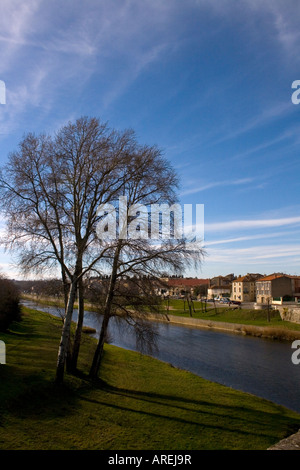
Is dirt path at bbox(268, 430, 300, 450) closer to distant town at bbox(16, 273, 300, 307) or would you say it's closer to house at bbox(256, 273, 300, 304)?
distant town at bbox(16, 273, 300, 307)

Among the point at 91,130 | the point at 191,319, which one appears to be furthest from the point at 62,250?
the point at 191,319

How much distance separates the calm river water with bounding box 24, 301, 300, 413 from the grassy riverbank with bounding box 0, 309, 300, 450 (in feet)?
7.36

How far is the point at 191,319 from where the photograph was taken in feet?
181

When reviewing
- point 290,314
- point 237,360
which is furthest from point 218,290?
point 237,360

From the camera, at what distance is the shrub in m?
24.7

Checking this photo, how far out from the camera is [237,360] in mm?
27328

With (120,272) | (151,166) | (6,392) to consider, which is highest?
(151,166)

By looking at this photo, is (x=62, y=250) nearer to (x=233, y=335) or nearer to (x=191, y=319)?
(x=233, y=335)

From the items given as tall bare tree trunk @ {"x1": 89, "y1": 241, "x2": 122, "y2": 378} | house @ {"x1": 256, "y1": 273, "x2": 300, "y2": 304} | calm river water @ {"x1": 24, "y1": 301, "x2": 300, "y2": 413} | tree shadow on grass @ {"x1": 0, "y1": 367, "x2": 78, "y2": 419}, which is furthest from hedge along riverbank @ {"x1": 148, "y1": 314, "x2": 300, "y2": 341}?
house @ {"x1": 256, "y1": 273, "x2": 300, "y2": 304}

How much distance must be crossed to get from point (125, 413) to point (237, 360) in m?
18.6

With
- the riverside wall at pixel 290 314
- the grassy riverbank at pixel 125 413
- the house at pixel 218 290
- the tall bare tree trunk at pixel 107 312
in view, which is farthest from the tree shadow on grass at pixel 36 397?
the house at pixel 218 290

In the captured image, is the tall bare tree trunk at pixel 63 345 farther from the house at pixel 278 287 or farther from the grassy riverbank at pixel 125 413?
the house at pixel 278 287

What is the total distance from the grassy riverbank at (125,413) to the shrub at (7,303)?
27.4ft
